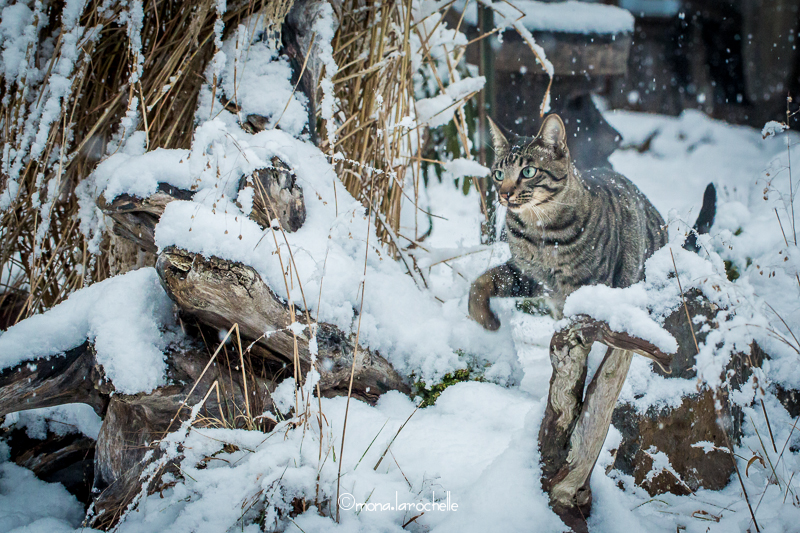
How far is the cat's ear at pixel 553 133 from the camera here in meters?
1.23

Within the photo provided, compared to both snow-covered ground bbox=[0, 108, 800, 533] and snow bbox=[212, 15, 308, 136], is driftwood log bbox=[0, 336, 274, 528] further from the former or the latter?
snow bbox=[212, 15, 308, 136]

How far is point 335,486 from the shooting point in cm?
79

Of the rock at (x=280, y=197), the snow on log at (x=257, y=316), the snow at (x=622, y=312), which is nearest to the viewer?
the snow at (x=622, y=312)

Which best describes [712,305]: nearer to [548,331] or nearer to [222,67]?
[548,331]

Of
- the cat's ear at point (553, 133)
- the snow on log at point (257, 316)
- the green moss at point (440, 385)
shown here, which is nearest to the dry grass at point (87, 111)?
the snow on log at point (257, 316)

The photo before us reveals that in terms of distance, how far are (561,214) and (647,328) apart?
819mm

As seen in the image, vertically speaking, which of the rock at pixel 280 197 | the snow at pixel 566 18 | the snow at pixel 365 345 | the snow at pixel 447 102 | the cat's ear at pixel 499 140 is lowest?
the snow at pixel 365 345

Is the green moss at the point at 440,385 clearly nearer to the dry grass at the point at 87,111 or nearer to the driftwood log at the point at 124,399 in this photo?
the driftwood log at the point at 124,399

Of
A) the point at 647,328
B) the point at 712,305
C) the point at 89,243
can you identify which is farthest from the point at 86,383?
the point at 712,305

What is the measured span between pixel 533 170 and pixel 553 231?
196 millimetres

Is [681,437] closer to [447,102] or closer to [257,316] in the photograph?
[257,316]

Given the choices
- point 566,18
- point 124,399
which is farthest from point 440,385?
point 566,18

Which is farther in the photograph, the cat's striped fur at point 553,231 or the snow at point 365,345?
the cat's striped fur at point 553,231

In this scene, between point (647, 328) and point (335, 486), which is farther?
point (335, 486)
